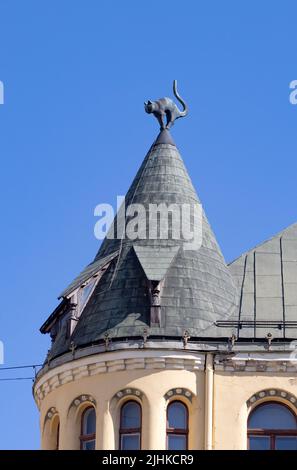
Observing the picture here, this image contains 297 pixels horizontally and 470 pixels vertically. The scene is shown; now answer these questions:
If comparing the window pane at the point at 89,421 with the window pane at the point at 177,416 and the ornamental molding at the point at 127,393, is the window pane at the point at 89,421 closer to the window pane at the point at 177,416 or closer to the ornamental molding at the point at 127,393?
the ornamental molding at the point at 127,393

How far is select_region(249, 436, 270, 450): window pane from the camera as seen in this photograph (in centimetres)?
5403

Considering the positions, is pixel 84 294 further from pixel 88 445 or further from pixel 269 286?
pixel 269 286

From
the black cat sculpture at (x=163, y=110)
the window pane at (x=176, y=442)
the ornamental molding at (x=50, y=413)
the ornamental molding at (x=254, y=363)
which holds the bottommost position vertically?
the window pane at (x=176, y=442)

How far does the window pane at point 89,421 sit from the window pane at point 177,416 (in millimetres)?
2076

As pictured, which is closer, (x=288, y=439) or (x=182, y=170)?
(x=288, y=439)

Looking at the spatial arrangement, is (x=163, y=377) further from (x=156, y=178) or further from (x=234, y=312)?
(x=156, y=178)

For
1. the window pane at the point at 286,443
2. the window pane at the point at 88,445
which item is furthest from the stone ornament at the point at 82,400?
the window pane at the point at 286,443

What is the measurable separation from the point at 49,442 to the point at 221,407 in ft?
16.7

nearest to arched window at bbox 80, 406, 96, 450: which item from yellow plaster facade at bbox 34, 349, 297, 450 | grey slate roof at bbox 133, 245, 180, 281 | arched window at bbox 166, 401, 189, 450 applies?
yellow plaster facade at bbox 34, 349, 297, 450

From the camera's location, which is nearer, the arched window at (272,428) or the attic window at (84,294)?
the arched window at (272,428)

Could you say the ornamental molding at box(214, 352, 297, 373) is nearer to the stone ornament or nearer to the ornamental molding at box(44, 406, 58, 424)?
the stone ornament

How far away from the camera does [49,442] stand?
185 feet

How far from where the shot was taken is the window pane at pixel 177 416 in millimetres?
54375
